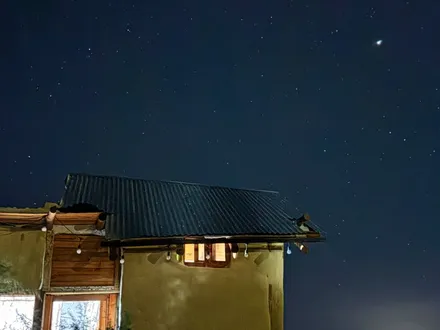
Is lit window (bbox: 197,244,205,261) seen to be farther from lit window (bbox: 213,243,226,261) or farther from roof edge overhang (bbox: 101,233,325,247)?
roof edge overhang (bbox: 101,233,325,247)

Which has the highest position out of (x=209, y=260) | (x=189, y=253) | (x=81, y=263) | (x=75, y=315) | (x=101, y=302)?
(x=189, y=253)

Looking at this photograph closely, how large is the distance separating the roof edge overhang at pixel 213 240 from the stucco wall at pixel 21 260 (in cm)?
148

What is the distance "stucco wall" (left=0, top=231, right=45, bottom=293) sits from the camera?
25.6ft

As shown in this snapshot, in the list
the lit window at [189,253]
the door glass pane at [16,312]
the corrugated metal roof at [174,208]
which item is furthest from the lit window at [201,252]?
the door glass pane at [16,312]

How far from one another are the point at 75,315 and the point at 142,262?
175 cm

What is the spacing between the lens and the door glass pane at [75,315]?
816cm

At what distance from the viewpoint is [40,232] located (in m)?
8.13

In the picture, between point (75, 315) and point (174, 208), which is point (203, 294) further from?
point (75, 315)

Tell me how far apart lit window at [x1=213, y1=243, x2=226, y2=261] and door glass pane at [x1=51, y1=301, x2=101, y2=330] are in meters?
2.85

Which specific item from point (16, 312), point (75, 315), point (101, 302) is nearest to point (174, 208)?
point (101, 302)

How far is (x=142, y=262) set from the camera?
345 inches

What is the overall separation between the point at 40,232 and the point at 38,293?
1222mm

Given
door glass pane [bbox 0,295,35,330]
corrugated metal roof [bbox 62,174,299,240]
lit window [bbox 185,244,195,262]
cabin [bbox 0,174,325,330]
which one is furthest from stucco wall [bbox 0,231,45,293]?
lit window [bbox 185,244,195,262]

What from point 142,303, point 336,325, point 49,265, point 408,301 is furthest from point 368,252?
point 49,265
